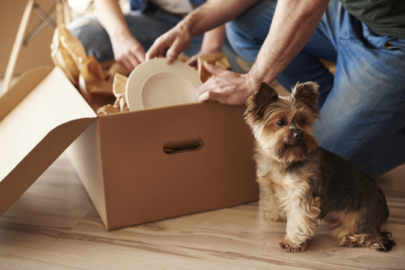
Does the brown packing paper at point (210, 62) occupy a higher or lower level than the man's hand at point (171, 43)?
lower

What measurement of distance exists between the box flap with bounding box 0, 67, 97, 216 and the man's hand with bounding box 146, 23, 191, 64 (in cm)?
35

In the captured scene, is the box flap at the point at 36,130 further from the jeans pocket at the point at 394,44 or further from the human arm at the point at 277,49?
the jeans pocket at the point at 394,44

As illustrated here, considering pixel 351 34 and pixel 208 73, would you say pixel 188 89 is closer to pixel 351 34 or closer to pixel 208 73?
pixel 208 73

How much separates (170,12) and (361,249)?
1.55 meters

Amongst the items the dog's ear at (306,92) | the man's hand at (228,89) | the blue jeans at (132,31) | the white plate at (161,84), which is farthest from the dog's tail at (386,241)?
the blue jeans at (132,31)

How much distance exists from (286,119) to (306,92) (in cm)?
10

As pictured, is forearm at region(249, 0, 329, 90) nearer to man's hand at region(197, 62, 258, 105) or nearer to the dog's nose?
man's hand at region(197, 62, 258, 105)

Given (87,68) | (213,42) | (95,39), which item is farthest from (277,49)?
(95,39)

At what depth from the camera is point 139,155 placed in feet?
3.65

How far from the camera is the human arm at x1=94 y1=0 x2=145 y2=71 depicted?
4.92 ft

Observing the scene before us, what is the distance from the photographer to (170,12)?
1.96 meters

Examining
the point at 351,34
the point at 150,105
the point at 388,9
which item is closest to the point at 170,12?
the point at 150,105

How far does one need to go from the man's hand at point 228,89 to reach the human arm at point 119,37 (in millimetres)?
442

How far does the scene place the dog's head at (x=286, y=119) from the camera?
0.93 metres
